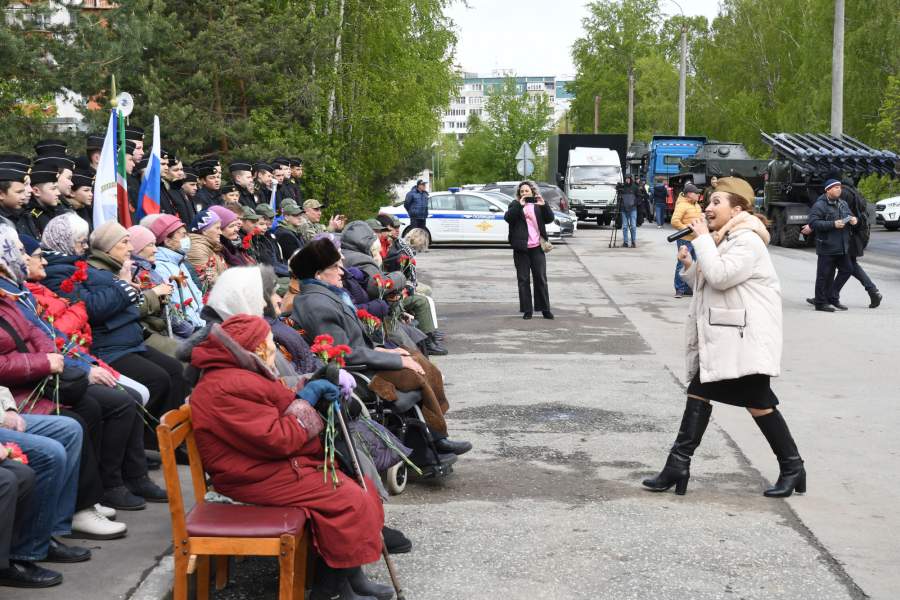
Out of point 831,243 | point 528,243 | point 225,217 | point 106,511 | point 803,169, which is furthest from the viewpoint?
point 803,169

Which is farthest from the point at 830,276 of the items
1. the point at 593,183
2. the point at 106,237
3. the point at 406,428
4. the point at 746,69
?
the point at 746,69

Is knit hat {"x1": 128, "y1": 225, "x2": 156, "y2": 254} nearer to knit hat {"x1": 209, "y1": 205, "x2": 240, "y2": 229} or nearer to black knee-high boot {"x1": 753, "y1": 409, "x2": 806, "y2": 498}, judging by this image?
knit hat {"x1": 209, "y1": 205, "x2": 240, "y2": 229}

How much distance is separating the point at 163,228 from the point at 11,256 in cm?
247

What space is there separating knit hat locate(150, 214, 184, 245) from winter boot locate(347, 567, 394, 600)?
393cm

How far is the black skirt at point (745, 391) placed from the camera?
6.47m

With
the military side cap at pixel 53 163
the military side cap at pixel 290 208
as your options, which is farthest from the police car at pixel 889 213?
the military side cap at pixel 53 163

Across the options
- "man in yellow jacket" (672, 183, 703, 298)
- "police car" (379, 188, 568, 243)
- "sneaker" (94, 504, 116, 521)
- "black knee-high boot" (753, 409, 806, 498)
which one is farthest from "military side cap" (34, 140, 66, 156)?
"police car" (379, 188, 568, 243)

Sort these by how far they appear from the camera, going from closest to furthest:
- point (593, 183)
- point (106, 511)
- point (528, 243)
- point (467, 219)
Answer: point (106, 511), point (528, 243), point (467, 219), point (593, 183)

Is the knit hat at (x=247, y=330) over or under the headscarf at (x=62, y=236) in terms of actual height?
under

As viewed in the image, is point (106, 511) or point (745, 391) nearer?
point (106, 511)

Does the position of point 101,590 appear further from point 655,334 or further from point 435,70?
point 435,70

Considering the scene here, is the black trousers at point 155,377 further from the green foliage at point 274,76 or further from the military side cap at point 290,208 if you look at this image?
the green foliage at point 274,76

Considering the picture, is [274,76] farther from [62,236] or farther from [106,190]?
[62,236]

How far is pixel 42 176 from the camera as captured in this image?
7.95m
